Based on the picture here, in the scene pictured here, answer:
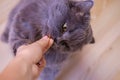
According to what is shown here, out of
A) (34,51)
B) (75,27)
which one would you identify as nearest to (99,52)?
(75,27)

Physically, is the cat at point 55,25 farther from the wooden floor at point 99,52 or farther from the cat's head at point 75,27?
the wooden floor at point 99,52

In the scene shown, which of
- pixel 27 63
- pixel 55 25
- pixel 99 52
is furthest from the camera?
pixel 99 52

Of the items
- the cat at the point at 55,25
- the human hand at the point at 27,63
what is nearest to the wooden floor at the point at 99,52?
the cat at the point at 55,25

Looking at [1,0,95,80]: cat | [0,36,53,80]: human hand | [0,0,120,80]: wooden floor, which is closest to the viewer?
[0,36,53,80]: human hand

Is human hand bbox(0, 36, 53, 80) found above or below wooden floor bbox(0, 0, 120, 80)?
above

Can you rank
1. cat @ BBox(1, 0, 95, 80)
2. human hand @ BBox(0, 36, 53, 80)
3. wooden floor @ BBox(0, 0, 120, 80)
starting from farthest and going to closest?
1. wooden floor @ BBox(0, 0, 120, 80)
2. cat @ BBox(1, 0, 95, 80)
3. human hand @ BBox(0, 36, 53, 80)

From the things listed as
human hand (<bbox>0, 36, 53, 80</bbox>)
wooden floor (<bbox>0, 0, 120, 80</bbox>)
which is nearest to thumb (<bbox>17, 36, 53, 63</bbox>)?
human hand (<bbox>0, 36, 53, 80</bbox>)

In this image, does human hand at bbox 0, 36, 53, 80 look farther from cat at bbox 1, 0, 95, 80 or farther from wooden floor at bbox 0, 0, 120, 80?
wooden floor at bbox 0, 0, 120, 80

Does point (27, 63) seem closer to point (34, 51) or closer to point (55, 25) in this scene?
point (34, 51)

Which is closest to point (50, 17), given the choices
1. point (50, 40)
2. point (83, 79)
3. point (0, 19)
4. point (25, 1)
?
point (50, 40)
